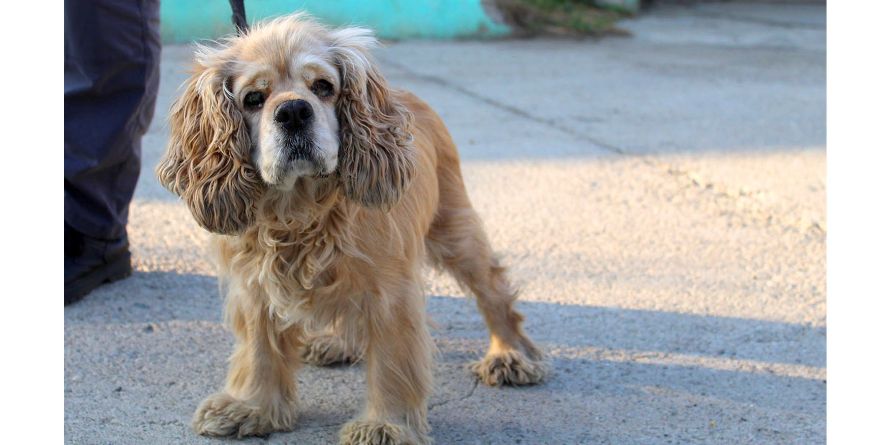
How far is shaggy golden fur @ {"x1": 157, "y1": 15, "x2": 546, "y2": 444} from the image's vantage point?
3.03 m

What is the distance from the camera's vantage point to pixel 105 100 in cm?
425

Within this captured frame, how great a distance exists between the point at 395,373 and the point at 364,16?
7795 mm

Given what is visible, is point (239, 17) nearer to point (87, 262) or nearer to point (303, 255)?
point (303, 255)

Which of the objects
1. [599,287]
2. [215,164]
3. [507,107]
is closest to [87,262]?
[215,164]

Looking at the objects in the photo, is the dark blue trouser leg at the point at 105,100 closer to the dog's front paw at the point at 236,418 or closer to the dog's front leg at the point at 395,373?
the dog's front paw at the point at 236,418

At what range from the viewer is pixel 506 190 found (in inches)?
234

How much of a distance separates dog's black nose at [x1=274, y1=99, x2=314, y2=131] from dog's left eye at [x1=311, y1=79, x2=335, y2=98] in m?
0.16

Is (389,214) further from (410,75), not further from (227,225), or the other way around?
(410,75)

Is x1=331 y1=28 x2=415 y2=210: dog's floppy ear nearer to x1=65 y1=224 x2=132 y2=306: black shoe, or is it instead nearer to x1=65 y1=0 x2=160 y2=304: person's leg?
x1=65 y1=0 x2=160 y2=304: person's leg

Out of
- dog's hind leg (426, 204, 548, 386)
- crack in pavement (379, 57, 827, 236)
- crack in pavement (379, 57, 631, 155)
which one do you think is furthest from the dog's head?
crack in pavement (379, 57, 631, 155)

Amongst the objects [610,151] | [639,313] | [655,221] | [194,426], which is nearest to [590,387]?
[639,313]

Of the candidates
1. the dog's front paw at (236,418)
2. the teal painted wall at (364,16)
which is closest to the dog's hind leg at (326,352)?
the dog's front paw at (236,418)

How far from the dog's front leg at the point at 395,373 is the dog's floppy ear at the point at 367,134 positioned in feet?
1.08

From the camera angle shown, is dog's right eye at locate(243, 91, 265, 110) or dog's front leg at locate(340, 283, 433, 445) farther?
dog's front leg at locate(340, 283, 433, 445)
